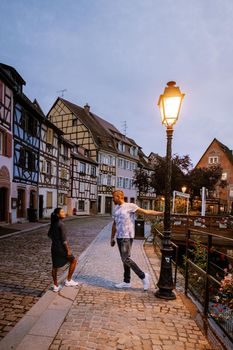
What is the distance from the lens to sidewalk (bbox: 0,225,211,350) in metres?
3.33

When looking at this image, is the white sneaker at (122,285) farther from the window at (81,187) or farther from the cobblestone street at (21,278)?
the window at (81,187)

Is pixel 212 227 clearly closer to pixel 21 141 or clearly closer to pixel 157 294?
pixel 157 294

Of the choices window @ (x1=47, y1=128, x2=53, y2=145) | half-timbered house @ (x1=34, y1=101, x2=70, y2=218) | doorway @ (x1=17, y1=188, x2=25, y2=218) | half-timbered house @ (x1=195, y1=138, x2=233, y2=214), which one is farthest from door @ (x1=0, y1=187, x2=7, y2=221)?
half-timbered house @ (x1=195, y1=138, x2=233, y2=214)

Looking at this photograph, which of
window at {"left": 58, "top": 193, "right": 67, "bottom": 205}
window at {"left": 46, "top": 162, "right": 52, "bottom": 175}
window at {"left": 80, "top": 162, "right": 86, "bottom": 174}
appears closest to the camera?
window at {"left": 46, "top": 162, "right": 52, "bottom": 175}

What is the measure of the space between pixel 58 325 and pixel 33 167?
19.7 meters

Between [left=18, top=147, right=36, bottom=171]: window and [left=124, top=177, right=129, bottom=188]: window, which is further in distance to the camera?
[left=124, top=177, right=129, bottom=188]: window

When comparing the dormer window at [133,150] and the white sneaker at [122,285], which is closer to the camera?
the white sneaker at [122,285]

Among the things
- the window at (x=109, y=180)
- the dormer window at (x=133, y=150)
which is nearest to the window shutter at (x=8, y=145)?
the window at (x=109, y=180)

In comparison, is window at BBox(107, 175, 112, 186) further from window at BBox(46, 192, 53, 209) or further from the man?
the man

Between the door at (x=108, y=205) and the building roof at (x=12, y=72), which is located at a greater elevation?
the building roof at (x=12, y=72)

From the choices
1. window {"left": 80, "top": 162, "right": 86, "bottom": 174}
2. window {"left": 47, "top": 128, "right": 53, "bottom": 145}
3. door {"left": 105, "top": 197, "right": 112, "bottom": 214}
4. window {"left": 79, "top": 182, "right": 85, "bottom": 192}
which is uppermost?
window {"left": 47, "top": 128, "right": 53, "bottom": 145}

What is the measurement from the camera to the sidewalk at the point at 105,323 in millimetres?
3330

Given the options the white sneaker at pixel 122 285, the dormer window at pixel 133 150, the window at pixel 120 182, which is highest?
the dormer window at pixel 133 150

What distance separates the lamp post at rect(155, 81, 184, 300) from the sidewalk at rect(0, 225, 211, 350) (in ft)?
1.07
